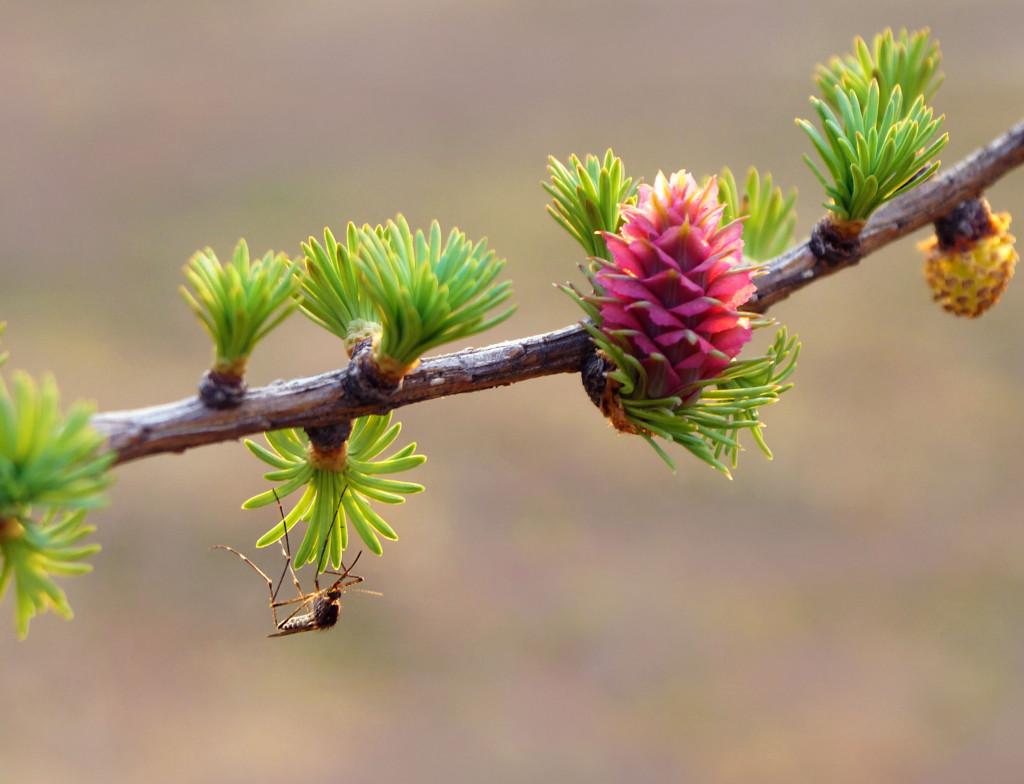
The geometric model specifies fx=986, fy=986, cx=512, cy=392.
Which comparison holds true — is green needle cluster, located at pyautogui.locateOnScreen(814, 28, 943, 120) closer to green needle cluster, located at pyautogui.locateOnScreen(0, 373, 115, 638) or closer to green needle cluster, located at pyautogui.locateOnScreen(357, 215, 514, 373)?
green needle cluster, located at pyautogui.locateOnScreen(357, 215, 514, 373)

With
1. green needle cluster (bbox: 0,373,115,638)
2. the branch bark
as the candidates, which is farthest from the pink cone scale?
green needle cluster (bbox: 0,373,115,638)

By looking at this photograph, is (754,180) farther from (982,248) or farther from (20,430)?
(20,430)

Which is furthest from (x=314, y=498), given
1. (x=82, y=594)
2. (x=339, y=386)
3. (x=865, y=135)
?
(x=82, y=594)

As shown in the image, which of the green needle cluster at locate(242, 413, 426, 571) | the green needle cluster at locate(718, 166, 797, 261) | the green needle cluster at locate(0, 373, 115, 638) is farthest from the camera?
the green needle cluster at locate(718, 166, 797, 261)

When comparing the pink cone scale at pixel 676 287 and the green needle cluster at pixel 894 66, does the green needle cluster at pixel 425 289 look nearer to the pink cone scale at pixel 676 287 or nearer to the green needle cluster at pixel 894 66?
the pink cone scale at pixel 676 287

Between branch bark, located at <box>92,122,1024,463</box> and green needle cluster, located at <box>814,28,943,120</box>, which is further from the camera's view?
green needle cluster, located at <box>814,28,943,120</box>

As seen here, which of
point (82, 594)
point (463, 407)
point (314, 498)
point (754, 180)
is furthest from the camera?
point (463, 407)
